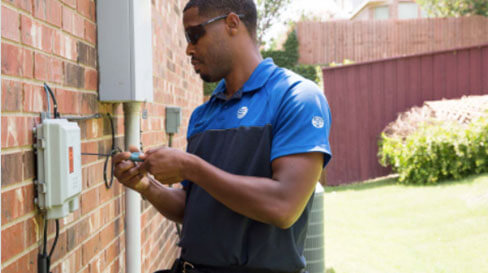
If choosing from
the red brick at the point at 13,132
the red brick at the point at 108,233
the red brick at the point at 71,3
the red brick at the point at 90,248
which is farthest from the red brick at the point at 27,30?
the red brick at the point at 108,233

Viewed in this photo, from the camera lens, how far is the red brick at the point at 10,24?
1.52 meters

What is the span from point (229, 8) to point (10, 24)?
881 mm

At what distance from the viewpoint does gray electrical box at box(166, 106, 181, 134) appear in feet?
14.3

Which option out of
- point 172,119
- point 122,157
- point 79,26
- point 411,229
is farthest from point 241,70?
point 411,229

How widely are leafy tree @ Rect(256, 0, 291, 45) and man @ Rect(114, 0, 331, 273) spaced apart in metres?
25.3

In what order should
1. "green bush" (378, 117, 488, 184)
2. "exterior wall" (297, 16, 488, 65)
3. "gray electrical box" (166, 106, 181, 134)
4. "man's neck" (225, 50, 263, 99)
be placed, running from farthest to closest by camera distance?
"exterior wall" (297, 16, 488, 65) < "green bush" (378, 117, 488, 184) < "gray electrical box" (166, 106, 181, 134) < "man's neck" (225, 50, 263, 99)

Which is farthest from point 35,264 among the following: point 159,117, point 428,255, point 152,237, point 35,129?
point 428,255

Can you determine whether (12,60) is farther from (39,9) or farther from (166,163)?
(166,163)

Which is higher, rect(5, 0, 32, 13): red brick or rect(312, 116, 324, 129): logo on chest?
rect(5, 0, 32, 13): red brick

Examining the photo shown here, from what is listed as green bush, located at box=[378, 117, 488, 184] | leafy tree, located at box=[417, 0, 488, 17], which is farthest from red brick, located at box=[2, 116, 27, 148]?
leafy tree, located at box=[417, 0, 488, 17]

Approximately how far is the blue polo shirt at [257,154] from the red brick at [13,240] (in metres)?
0.63

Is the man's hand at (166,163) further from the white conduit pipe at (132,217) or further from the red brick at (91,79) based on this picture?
the white conduit pipe at (132,217)

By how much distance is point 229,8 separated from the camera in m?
2.18

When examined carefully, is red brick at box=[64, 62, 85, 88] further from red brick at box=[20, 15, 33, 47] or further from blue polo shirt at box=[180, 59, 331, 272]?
blue polo shirt at box=[180, 59, 331, 272]
